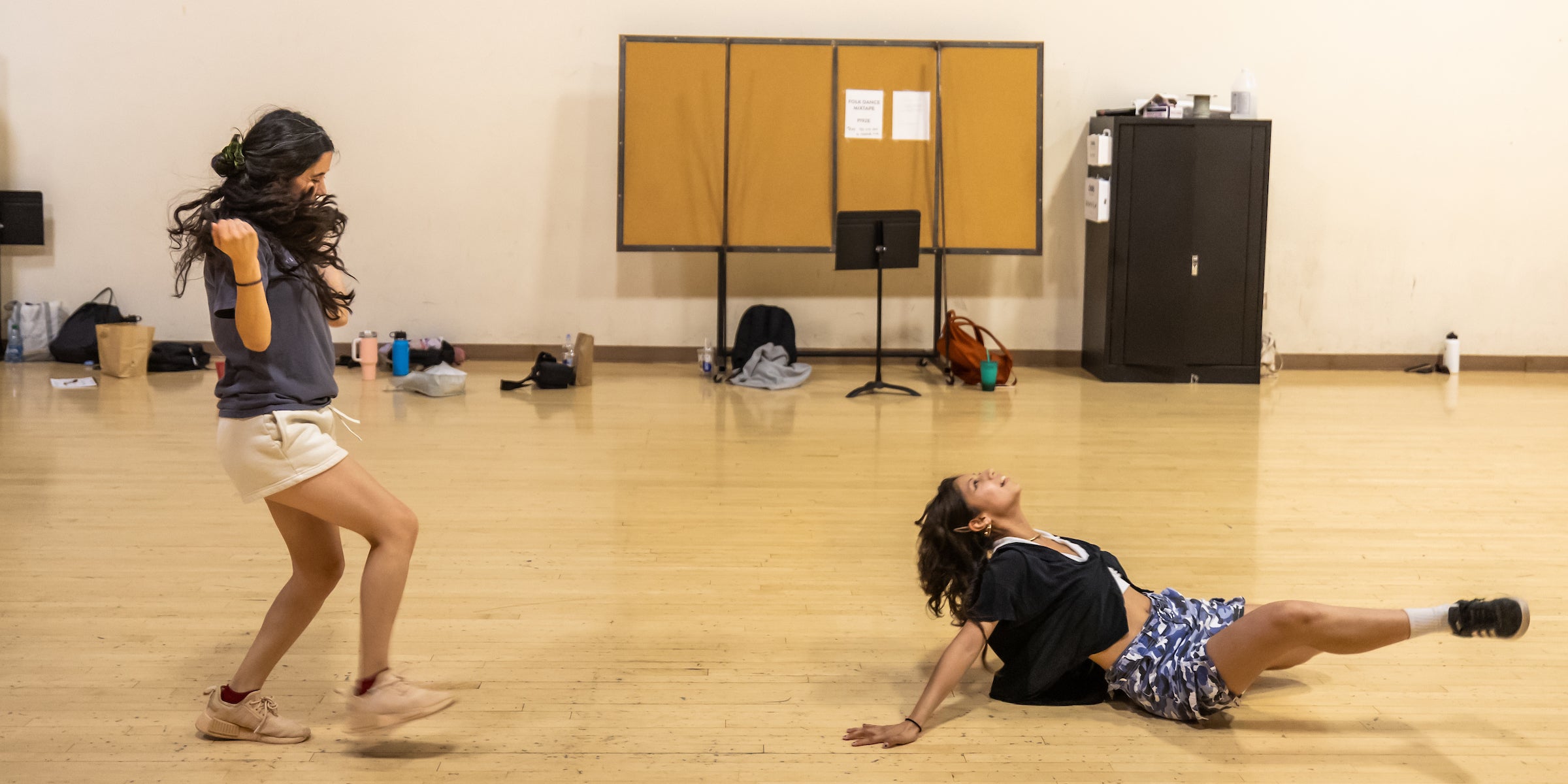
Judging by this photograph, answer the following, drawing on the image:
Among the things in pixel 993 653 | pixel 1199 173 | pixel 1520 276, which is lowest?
pixel 993 653

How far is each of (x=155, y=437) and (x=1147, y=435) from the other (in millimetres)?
4343

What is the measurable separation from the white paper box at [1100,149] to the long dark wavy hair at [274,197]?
573 centimetres

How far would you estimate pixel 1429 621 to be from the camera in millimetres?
2348

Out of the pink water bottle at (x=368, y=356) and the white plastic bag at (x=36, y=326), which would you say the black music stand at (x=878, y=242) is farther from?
the white plastic bag at (x=36, y=326)

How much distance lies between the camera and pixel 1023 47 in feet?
24.7

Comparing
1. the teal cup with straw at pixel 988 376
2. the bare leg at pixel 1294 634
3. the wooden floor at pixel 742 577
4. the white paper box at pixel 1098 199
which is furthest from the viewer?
the white paper box at pixel 1098 199

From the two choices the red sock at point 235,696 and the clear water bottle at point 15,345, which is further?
the clear water bottle at point 15,345

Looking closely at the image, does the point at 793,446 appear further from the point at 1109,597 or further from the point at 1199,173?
the point at 1199,173

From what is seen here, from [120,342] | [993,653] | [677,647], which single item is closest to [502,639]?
[677,647]

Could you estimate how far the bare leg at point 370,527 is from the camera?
2355 millimetres

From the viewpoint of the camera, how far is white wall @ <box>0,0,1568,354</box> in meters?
7.79

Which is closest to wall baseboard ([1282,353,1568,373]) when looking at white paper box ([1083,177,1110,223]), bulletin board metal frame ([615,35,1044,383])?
white paper box ([1083,177,1110,223])

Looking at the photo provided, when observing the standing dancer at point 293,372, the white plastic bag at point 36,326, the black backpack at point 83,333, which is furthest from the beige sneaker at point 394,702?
the white plastic bag at point 36,326

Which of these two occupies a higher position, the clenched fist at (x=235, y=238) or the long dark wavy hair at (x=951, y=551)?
the clenched fist at (x=235, y=238)
